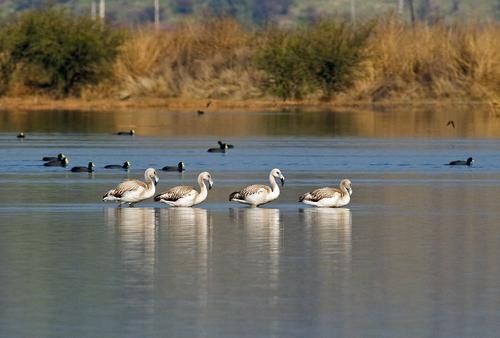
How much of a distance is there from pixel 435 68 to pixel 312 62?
4578 millimetres

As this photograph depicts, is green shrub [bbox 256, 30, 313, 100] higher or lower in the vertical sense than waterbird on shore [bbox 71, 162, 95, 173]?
higher

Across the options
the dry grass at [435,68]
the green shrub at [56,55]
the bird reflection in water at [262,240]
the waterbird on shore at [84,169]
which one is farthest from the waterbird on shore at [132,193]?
the green shrub at [56,55]

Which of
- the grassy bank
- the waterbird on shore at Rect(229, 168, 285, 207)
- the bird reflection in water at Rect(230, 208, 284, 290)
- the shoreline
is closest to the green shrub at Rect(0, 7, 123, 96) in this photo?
the grassy bank

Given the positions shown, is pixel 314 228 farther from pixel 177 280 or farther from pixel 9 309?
pixel 9 309

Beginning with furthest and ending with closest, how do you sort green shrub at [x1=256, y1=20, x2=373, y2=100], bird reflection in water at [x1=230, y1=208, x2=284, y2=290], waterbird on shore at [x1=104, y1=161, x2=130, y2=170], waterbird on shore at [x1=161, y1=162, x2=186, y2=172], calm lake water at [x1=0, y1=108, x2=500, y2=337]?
green shrub at [x1=256, y1=20, x2=373, y2=100] → waterbird on shore at [x1=104, y1=161, x2=130, y2=170] → waterbird on shore at [x1=161, y1=162, x2=186, y2=172] → bird reflection in water at [x1=230, y1=208, x2=284, y2=290] → calm lake water at [x1=0, y1=108, x2=500, y2=337]

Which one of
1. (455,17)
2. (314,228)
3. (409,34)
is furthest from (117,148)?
(455,17)

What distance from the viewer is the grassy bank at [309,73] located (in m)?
58.5

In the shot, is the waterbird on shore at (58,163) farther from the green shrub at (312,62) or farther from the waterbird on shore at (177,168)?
the green shrub at (312,62)

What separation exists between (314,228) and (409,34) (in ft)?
146

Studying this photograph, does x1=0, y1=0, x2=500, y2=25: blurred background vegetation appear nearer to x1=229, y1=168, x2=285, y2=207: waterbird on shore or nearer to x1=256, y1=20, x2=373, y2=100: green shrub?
x1=256, y1=20, x2=373, y2=100: green shrub

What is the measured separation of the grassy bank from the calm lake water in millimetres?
25574

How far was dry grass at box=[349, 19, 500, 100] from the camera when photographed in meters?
58.3

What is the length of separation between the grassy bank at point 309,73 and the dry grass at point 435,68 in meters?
0.04

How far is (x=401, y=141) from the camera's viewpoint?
3828cm
